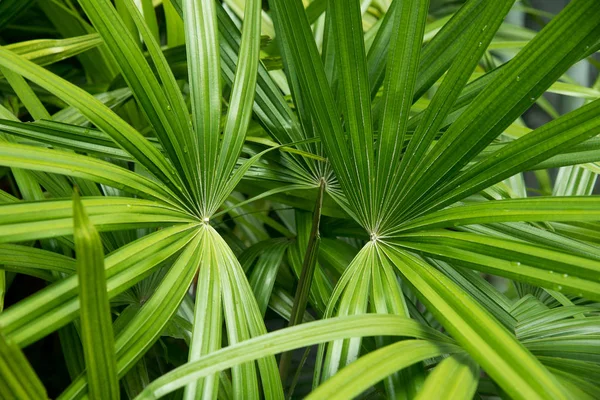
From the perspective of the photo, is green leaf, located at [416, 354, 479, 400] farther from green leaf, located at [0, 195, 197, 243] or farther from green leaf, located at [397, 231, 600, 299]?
green leaf, located at [0, 195, 197, 243]

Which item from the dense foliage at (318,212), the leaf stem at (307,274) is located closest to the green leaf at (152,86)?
the dense foliage at (318,212)

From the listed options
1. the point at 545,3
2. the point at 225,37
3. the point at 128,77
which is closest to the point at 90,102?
the point at 128,77

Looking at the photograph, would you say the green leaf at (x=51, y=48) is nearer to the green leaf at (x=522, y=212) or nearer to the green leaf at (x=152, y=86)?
the green leaf at (x=152, y=86)

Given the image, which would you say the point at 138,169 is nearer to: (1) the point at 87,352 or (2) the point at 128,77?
(2) the point at 128,77

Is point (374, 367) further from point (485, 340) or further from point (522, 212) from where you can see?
point (522, 212)

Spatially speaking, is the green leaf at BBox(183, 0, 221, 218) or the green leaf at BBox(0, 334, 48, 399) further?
the green leaf at BBox(183, 0, 221, 218)

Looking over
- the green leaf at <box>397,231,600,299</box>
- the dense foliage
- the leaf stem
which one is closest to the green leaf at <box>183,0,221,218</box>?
the dense foliage

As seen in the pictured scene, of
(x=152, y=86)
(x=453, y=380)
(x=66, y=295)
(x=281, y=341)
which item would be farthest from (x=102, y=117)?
(x=453, y=380)
